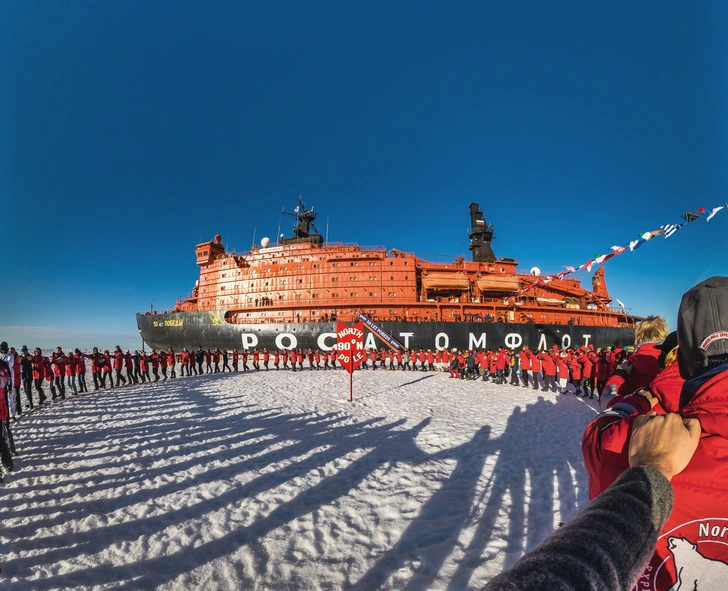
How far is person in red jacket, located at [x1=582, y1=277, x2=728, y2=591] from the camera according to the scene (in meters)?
Answer: 1.00

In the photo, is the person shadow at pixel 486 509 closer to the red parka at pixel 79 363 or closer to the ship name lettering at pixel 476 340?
the red parka at pixel 79 363

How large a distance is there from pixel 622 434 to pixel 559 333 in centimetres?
2491

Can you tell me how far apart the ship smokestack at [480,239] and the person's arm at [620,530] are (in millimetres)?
32241

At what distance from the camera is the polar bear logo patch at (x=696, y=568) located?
3.65ft

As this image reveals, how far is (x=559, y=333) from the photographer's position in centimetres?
2261

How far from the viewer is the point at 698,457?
1016mm

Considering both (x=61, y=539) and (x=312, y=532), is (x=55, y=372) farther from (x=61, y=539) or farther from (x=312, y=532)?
(x=312, y=532)

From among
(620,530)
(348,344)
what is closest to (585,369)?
(348,344)

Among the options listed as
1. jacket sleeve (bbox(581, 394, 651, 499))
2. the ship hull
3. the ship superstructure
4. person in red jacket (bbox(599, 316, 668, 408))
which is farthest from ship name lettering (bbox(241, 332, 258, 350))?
jacket sleeve (bbox(581, 394, 651, 499))

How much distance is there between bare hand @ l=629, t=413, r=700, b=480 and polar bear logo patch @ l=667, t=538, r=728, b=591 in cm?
33

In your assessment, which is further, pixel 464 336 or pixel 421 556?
pixel 464 336

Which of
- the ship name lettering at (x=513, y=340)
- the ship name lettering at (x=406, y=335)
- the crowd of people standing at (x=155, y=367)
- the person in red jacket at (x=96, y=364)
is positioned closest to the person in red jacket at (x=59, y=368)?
the crowd of people standing at (x=155, y=367)

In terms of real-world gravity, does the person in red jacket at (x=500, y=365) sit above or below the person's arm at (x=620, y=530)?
below

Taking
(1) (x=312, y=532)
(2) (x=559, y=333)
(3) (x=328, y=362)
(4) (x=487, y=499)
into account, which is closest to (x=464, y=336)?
(2) (x=559, y=333)
